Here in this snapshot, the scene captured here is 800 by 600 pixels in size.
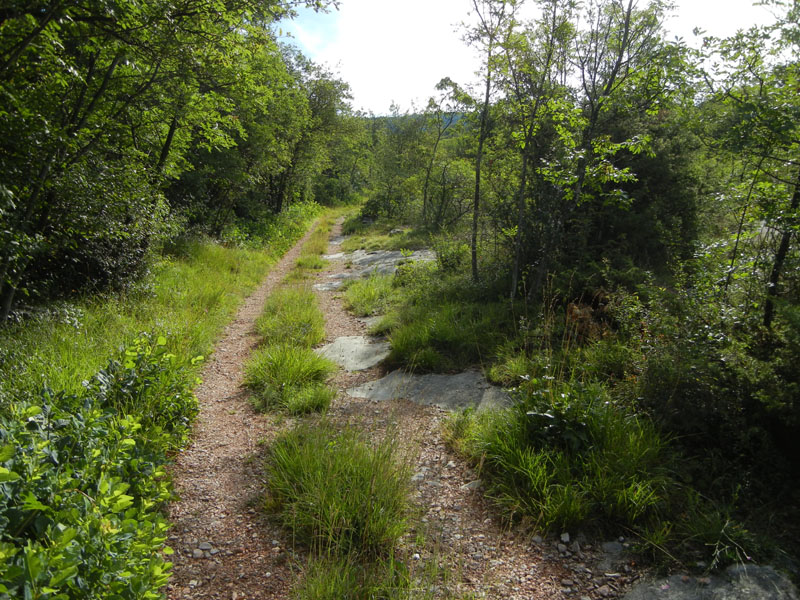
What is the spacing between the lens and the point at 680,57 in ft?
16.0

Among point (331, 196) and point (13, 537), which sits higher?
point (331, 196)

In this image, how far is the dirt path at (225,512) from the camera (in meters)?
2.74

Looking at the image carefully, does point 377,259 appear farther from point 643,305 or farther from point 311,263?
point 643,305

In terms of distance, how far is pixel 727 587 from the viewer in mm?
2557

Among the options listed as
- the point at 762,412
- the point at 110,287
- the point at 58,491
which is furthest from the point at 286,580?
the point at 110,287

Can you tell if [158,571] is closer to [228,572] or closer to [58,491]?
[58,491]

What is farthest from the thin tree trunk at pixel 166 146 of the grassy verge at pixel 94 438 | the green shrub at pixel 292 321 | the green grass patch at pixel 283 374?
the green grass patch at pixel 283 374

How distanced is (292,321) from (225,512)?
14.1 feet

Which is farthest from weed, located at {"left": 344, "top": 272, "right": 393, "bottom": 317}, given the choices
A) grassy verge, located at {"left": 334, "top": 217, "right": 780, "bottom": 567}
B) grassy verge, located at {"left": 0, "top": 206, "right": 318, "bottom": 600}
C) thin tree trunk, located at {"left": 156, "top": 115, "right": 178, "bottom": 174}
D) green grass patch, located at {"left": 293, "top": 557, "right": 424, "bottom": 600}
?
green grass patch, located at {"left": 293, "top": 557, "right": 424, "bottom": 600}

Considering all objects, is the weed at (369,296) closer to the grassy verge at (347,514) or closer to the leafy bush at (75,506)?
the grassy verge at (347,514)

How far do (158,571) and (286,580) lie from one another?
3.20 ft

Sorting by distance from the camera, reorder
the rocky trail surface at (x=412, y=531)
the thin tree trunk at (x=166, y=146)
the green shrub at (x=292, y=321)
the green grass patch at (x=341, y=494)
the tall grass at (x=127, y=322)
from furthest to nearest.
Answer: the thin tree trunk at (x=166, y=146)
the green shrub at (x=292, y=321)
the tall grass at (x=127, y=322)
the green grass patch at (x=341, y=494)
the rocky trail surface at (x=412, y=531)

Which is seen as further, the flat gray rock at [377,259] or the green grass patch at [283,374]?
the flat gray rock at [377,259]

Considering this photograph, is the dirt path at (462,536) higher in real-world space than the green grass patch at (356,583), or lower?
lower
